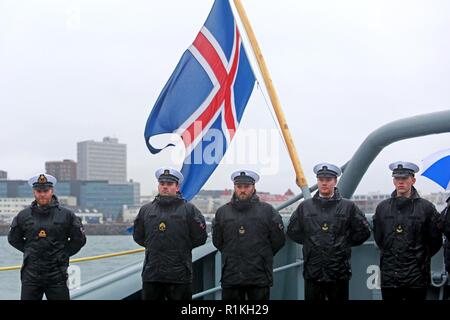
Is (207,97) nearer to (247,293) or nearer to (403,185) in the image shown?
(247,293)

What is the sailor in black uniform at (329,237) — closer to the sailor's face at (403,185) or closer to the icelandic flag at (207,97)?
the sailor's face at (403,185)

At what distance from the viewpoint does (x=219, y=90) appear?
6.50 metres

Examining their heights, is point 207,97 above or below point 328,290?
above

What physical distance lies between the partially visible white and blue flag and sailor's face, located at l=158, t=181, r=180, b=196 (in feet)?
5.86

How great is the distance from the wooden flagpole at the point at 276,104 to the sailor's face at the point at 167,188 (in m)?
1.27

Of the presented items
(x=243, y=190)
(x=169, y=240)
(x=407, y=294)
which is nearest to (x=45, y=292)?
(x=169, y=240)

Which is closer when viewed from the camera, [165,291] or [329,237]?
[329,237]

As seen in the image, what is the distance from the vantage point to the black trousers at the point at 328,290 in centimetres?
464

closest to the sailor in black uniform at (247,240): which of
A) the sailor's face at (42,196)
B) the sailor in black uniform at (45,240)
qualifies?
the sailor in black uniform at (45,240)

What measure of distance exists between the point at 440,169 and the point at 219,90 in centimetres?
210
